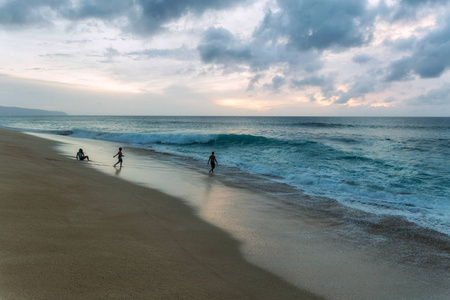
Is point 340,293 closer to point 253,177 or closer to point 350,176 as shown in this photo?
point 253,177

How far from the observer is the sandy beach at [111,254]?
3275mm

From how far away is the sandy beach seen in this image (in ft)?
10.7

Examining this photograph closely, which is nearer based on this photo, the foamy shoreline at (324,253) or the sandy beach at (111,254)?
the sandy beach at (111,254)

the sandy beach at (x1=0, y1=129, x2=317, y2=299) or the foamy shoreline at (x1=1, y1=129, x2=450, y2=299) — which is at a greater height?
the sandy beach at (x1=0, y1=129, x2=317, y2=299)

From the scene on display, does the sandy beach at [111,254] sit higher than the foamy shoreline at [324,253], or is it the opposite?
the sandy beach at [111,254]

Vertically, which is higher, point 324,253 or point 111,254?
point 111,254

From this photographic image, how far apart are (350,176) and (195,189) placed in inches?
370

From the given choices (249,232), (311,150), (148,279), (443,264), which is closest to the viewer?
(148,279)

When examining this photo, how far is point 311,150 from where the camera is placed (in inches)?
1002

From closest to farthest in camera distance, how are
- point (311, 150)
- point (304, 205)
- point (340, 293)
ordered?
point (340, 293), point (304, 205), point (311, 150)

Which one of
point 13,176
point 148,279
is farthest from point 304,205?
point 13,176

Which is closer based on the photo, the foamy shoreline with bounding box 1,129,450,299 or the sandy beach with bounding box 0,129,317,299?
the sandy beach with bounding box 0,129,317,299

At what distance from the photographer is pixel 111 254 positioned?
414 cm

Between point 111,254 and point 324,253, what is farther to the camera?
point 324,253
